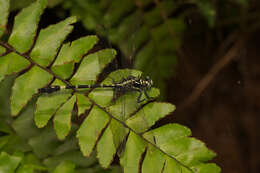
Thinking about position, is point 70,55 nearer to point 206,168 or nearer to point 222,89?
point 206,168

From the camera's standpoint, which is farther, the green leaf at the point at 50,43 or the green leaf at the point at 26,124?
the green leaf at the point at 26,124

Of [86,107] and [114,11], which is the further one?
[114,11]

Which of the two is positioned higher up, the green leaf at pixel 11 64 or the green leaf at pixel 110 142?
the green leaf at pixel 11 64

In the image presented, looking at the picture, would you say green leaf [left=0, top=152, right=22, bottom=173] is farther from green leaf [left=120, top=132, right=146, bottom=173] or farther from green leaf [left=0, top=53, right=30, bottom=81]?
green leaf [left=120, top=132, right=146, bottom=173]

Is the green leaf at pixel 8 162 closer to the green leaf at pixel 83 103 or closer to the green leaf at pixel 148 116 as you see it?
the green leaf at pixel 83 103

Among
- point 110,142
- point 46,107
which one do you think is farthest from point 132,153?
point 46,107

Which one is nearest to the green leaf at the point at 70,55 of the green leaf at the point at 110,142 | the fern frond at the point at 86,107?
the fern frond at the point at 86,107

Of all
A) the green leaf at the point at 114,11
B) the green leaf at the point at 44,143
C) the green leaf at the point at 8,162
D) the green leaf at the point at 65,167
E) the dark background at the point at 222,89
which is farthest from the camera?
the dark background at the point at 222,89
